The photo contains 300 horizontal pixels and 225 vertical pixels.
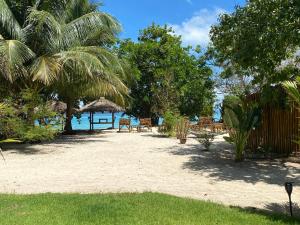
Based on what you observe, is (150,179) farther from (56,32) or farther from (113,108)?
(113,108)

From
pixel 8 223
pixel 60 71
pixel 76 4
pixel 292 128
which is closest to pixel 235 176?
pixel 292 128

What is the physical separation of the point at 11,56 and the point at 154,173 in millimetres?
7843

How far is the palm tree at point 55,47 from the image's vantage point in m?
16.8

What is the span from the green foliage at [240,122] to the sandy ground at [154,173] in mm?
575

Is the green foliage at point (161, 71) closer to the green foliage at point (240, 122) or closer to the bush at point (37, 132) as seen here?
the bush at point (37, 132)

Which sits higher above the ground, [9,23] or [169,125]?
[9,23]

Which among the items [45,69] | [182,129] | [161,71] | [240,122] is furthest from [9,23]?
[161,71]

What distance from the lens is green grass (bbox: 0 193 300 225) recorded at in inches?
244

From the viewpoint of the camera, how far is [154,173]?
11086 mm

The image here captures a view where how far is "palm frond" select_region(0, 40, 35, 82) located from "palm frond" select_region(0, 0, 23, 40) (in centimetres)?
127

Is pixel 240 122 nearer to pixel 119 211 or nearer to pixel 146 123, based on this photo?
pixel 119 211

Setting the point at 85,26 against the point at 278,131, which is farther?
the point at 85,26

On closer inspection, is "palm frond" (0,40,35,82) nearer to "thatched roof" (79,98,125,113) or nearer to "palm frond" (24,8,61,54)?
"palm frond" (24,8,61,54)

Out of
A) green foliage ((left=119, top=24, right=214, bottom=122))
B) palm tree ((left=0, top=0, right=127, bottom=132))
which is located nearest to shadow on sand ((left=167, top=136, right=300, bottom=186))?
palm tree ((left=0, top=0, right=127, bottom=132))
